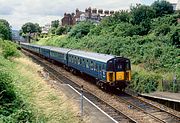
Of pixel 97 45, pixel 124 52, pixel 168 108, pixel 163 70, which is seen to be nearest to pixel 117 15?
pixel 97 45

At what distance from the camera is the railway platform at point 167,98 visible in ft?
66.8

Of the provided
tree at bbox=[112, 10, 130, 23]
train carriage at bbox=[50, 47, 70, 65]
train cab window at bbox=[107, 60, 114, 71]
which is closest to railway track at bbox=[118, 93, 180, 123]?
train cab window at bbox=[107, 60, 114, 71]

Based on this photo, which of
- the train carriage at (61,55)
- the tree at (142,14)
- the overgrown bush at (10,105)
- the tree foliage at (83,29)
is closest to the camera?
the overgrown bush at (10,105)

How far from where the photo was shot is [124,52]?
35.8 metres

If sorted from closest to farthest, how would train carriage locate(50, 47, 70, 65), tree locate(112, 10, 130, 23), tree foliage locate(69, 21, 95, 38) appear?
train carriage locate(50, 47, 70, 65) < tree locate(112, 10, 130, 23) < tree foliage locate(69, 21, 95, 38)

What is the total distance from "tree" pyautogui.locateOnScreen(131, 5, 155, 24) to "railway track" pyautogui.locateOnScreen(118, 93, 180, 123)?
2414 centimetres

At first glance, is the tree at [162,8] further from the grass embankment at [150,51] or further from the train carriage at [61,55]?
the train carriage at [61,55]

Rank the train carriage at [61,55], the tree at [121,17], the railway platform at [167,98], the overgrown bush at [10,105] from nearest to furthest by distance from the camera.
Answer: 1. the overgrown bush at [10,105]
2. the railway platform at [167,98]
3. the train carriage at [61,55]
4. the tree at [121,17]

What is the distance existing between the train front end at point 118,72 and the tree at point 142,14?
73.4ft

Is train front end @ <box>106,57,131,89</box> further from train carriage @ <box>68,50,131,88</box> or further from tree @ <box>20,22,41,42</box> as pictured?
tree @ <box>20,22,41,42</box>

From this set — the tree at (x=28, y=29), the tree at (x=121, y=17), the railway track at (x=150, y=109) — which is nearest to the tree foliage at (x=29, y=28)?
the tree at (x=28, y=29)

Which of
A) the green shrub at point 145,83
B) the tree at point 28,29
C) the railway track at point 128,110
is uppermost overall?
the tree at point 28,29

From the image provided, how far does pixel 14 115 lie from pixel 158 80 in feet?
49.9

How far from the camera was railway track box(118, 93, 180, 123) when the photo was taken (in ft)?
57.9
